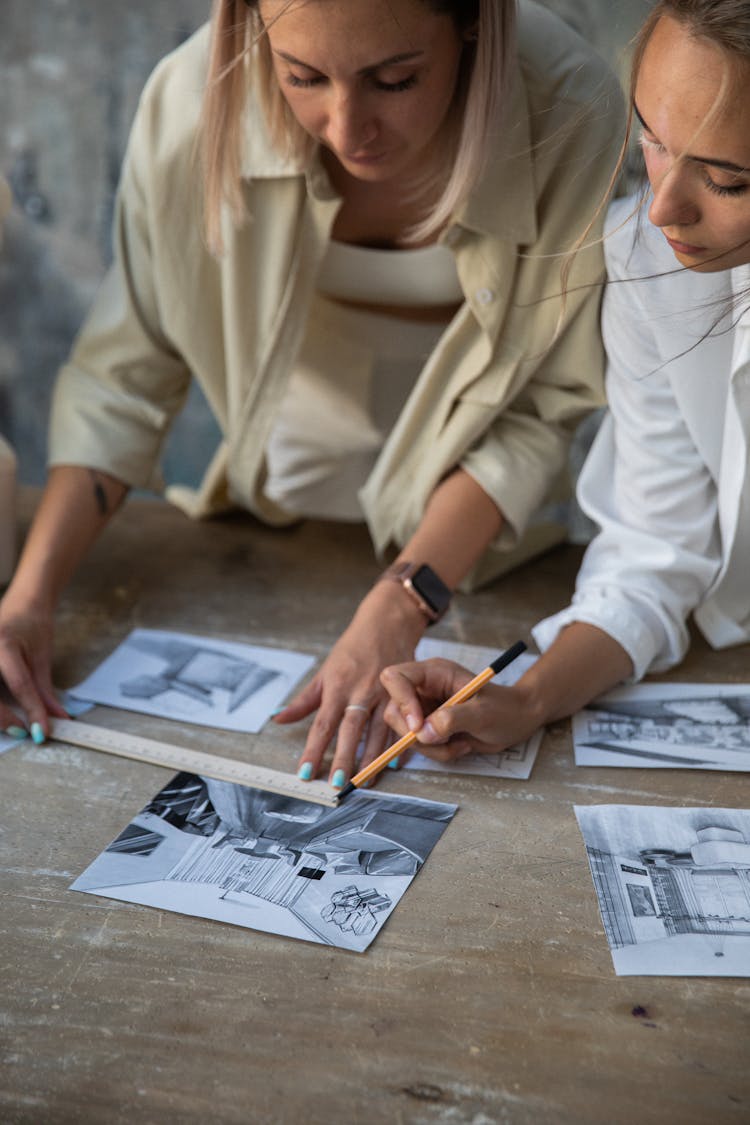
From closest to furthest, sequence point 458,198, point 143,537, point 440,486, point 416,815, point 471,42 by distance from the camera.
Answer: point 416,815, point 471,42, point 458,198, point 440,486, point 143,537

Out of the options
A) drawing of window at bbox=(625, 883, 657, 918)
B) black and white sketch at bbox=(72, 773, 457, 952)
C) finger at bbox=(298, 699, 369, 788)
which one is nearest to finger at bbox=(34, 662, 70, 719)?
black and white sketch at bbox=(72, 773, 457, 952)

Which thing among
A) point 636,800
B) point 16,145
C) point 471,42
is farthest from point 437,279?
point 16,145

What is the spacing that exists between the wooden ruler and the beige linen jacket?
1.66 feet

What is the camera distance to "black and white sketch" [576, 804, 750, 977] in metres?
1.02

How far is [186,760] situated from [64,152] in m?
2.32

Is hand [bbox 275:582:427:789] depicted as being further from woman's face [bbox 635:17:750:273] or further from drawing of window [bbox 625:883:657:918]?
woman's face [bbox 635:17:750:273]

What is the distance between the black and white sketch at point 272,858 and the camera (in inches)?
42.6

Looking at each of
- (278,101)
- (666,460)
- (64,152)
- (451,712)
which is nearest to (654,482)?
(666,460)

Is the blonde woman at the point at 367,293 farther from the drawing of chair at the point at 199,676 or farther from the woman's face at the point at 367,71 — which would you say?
the drawing of chair at the point at 199,676

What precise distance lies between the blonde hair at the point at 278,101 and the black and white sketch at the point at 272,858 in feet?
2.63

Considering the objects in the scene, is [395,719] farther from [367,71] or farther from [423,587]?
[367,71]

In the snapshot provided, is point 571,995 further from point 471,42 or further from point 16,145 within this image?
point 16,145

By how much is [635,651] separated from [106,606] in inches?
32.0

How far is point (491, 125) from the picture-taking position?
56.2 inches
